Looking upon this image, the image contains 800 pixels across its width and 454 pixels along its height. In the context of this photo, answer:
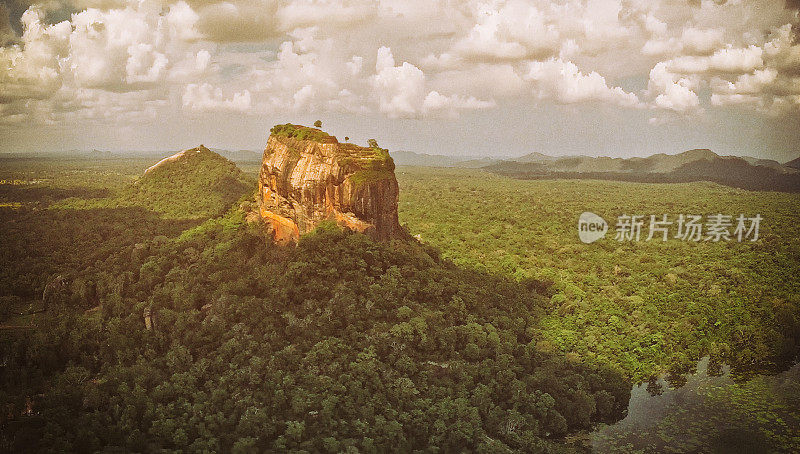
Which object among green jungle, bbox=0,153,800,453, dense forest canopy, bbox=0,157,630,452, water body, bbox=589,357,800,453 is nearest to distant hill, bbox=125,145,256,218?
green jungle, bbox=0,153,800,453

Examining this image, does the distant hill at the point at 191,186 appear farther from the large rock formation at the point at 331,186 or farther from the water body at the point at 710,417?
the water body at the point at 710,417

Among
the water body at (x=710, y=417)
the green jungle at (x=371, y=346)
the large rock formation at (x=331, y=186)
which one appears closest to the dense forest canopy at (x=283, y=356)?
the green jungle at (x=371, y=346)

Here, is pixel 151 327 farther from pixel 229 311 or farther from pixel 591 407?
pixel 591 407

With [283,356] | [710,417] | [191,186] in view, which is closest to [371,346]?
[283,356]

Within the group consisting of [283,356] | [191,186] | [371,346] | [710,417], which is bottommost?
[710,417]

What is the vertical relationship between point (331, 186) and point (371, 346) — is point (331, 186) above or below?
above

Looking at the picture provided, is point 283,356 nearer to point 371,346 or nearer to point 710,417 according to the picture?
point 371,346

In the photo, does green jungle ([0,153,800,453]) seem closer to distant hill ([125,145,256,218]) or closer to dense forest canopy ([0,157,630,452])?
dense forest canopy ([0,157,630,452])

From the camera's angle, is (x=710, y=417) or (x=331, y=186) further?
(x=331, y=186)
